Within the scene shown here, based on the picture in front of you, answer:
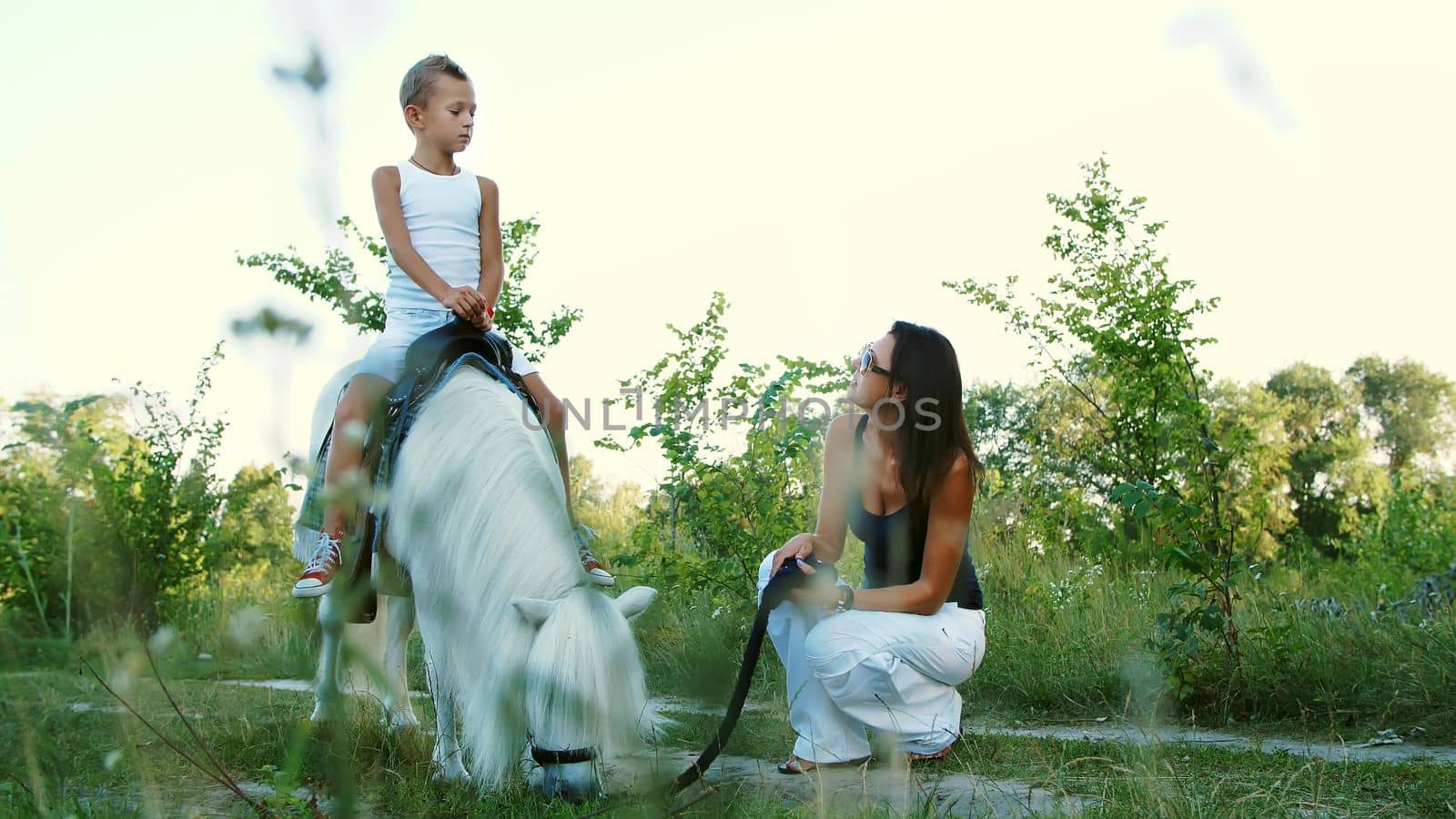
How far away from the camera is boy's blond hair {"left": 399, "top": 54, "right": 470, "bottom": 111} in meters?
4.01

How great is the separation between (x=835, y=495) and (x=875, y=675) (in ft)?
2.25

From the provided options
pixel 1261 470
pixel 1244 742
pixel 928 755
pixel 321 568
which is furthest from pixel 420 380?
pixel 1261 470

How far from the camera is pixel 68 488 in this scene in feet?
4.62

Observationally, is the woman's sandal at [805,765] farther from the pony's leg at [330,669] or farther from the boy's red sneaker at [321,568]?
the pony's leg at [330,669]

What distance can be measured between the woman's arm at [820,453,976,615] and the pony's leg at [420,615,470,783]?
49.2 inches

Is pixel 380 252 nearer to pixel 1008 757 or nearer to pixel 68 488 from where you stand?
pixel 1008 757

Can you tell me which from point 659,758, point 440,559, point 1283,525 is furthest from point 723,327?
point 1283,525

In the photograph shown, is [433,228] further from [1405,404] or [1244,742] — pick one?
[1405,404]

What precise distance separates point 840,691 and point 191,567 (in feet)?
25.5

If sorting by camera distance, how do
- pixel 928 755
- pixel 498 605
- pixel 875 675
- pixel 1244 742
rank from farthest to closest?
pixel 1244 742
pixel 928 755
pixel 875 675
pixel 498 605

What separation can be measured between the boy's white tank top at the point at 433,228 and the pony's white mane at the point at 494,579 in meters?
0.63

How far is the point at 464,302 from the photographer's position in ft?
12.6

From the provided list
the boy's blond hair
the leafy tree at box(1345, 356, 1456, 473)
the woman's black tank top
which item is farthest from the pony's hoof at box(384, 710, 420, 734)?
the leafy tree at box(1345, 356, 1456, 473)

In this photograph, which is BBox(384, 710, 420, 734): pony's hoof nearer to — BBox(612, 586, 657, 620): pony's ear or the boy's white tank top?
BBox(612, 586, 657, 620): pony's ear
